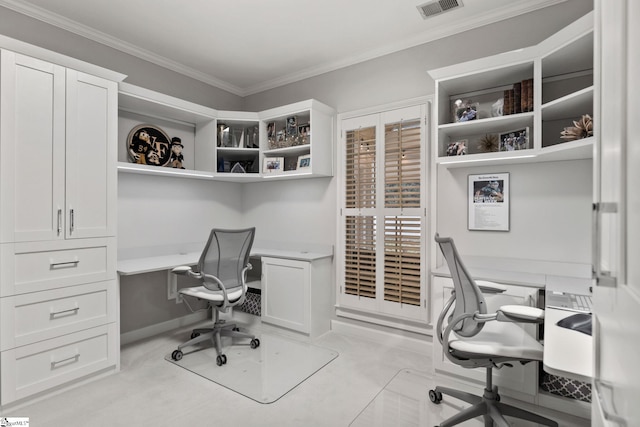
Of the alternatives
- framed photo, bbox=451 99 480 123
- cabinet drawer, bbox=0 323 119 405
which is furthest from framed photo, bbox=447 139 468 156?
cabinet drawer, bbox=0 323 119 405

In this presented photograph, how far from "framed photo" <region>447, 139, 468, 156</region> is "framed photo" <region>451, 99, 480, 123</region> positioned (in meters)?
0.18

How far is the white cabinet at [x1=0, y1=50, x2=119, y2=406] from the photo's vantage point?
6.95 ft

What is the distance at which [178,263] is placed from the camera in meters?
3.10

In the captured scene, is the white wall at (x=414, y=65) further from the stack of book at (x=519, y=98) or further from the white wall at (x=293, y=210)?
the white wall at (x=293, y=210)

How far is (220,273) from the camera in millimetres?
2873

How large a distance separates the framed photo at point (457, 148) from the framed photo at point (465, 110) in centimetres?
18

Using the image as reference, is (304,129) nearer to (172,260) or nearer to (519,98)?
(172,260)

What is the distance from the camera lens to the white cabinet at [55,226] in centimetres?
212

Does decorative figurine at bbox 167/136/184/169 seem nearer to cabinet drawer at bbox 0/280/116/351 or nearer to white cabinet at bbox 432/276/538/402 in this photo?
cabinet drawer at bbox 0/280/116/351

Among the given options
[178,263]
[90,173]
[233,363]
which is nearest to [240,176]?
[178,263]

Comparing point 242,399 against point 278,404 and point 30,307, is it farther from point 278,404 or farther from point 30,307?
point 30,307

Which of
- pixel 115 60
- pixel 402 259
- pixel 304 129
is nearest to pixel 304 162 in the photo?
pixel 304 129

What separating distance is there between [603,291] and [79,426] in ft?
8.57

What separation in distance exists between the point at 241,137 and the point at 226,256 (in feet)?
5.48
